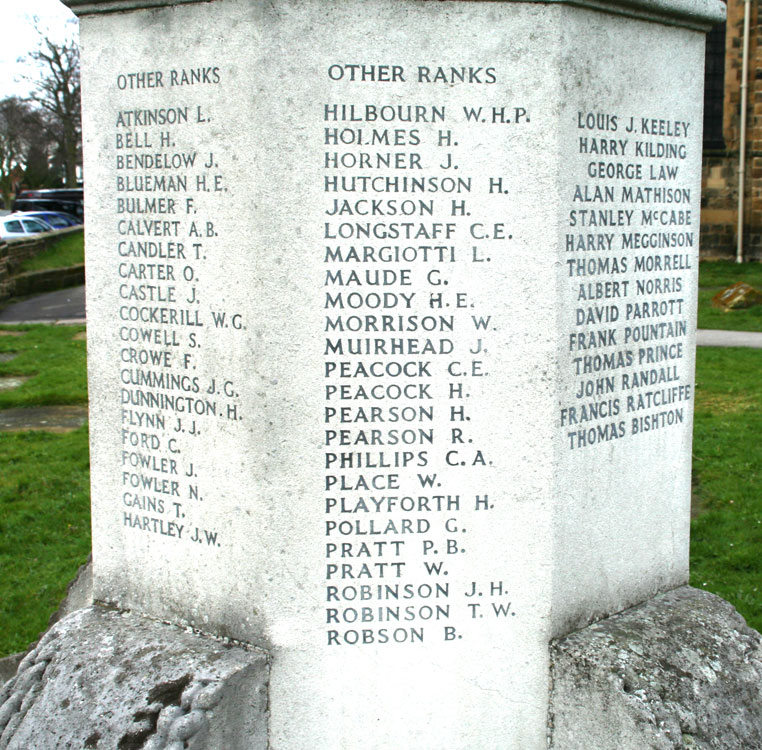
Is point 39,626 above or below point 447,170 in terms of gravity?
below

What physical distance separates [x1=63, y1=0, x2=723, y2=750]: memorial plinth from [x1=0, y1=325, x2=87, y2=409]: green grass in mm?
7771

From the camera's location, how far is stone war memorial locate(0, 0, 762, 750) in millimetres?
3154

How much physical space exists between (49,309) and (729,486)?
16572mm

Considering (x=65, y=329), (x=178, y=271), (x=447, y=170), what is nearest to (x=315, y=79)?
(x=447, y=170)

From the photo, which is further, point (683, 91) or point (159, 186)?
point (683, 91)

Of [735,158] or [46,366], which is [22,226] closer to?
[735,158]

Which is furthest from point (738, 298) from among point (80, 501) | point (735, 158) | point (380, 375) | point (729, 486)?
point (380, 375)

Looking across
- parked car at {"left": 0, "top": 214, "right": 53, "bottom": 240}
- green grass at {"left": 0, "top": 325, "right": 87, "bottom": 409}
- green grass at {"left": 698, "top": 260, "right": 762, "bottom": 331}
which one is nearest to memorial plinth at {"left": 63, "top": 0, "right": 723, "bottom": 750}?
green grass at {"left": 0, "top": 325, "right": 87, "bottom": 409}

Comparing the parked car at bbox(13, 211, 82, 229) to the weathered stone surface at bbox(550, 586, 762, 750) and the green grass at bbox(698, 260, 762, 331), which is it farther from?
the weathered stone surface at bbox(550, 586, 762, 750)

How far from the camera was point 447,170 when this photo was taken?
318 centimetres

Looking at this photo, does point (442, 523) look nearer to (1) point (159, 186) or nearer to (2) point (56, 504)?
(1) point (159, 186)

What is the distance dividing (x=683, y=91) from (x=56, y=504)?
5.37 metres

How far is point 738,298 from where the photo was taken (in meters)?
18.2

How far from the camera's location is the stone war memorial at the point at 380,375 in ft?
10.3
